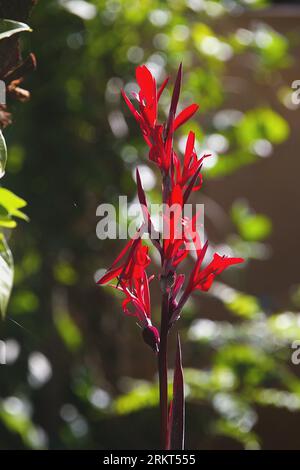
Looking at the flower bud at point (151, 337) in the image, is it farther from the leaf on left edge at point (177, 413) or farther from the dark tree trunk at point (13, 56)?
the dark tree trunk at point (13, 56)

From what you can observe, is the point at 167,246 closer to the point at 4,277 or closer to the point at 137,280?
the point at 137,280

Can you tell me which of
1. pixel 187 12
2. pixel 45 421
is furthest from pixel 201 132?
pixel 45 421

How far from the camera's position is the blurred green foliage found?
1810mm

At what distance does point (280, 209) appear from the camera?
3.08 meters

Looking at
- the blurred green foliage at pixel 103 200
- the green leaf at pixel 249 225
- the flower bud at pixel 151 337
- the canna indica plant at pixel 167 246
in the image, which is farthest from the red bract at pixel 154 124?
the green leaf at pixel 249 225

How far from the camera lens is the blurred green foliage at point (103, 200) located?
1.81 m

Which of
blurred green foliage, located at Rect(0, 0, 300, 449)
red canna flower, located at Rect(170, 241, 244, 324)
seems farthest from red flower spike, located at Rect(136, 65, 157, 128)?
blurred green foliage, located at Rect(0, 0, 300, 449)

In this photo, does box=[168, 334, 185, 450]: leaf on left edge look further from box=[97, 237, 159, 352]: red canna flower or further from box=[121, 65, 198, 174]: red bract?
box=[121, 65, 198, 174]: red bract

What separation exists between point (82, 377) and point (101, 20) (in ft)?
2.99

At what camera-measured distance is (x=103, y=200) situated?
6.30ft

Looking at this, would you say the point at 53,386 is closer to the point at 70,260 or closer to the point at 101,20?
the point at 70,260
